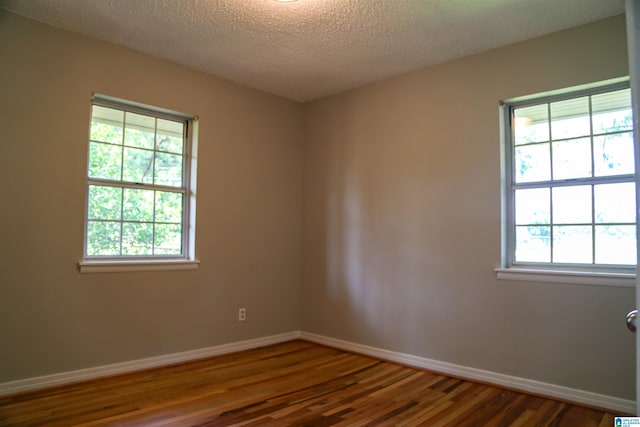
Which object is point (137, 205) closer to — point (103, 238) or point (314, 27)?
point (103, 238)

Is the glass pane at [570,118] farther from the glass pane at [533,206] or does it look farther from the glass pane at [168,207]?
the glass pane at [168,207]

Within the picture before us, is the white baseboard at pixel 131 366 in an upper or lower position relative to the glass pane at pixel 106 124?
lower

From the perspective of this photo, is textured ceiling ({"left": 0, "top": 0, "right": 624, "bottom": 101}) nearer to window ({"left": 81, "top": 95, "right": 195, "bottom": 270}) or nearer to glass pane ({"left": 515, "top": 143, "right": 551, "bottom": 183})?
window ({"left": 81, "top": 95, "right": 195, "bottom": 270})

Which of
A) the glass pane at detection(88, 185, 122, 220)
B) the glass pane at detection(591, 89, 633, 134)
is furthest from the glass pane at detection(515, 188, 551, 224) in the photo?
the glass pane at detection(88, 185, 122, 220)

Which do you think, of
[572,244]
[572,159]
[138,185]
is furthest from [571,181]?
[138,185]

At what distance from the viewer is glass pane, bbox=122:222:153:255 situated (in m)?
3.58

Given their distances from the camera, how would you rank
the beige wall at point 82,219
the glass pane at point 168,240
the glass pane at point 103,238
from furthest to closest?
the glass pane at point 168,240
the glass pane at point 103,238
the beige wall at point 82,219

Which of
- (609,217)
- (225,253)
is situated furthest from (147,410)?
(609,217)

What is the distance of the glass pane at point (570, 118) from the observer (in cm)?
314

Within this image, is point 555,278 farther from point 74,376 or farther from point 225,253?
point 74,376

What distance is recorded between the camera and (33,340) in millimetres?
3018

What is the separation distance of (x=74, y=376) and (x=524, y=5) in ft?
13.5

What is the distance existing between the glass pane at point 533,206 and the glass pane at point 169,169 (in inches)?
116

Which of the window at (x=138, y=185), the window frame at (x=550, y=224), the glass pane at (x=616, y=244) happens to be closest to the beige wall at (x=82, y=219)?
the window at (x=138, y=185)
